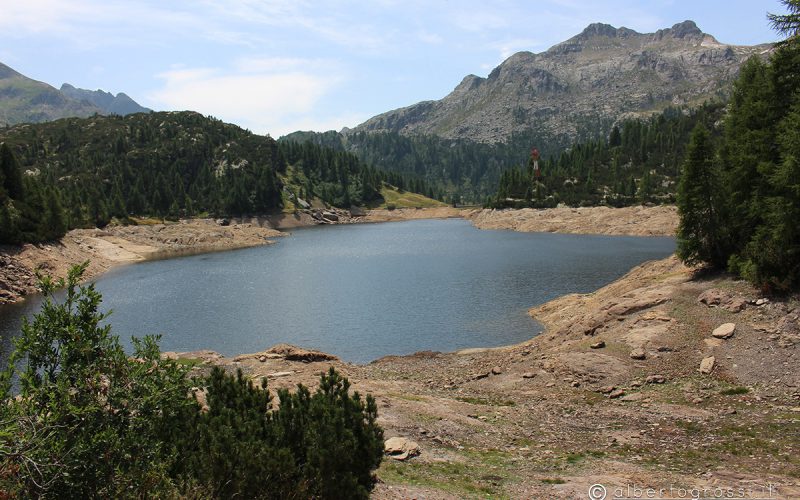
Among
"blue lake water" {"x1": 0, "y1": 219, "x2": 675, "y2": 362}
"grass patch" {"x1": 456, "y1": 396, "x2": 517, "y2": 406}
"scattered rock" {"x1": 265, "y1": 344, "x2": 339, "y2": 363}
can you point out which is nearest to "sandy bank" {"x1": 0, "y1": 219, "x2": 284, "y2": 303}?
"blue lake water" {"x1": 0, "y1": 219, "x2": 675, "y2": 362}

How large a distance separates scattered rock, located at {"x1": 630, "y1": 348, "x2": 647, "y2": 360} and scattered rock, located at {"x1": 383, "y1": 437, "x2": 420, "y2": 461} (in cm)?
1694

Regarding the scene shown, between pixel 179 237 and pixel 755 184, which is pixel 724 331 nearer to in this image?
pixel 755 184

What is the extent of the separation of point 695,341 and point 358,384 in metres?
20.5

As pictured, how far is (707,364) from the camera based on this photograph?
29.0 m

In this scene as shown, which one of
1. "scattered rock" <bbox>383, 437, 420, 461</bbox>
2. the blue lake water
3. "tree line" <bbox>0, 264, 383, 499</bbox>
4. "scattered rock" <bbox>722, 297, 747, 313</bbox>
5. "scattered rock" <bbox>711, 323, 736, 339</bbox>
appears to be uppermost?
"tree line" <bbox>0, 264, 383, 499</bbox>

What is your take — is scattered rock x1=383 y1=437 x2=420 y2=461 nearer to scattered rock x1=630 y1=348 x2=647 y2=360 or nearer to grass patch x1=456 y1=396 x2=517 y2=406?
grass patch x1=456 y1=396 x2=517 y2=406

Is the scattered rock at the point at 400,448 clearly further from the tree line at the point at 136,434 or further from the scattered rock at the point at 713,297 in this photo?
the scattered rock at the point at 713,297

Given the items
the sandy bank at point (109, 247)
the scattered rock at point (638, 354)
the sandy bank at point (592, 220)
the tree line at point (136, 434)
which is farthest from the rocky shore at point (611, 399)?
the sandy bank at point (592, 220)

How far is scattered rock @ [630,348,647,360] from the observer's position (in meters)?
31.3

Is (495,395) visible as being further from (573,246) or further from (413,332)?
(573,246)

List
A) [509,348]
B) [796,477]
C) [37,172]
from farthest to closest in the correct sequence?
[37,172], [509,348], [796,477]

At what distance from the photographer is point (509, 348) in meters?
42.1

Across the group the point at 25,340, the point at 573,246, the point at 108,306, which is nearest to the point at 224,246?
→ the point at 108,306

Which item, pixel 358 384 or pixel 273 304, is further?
pixel 273 304
